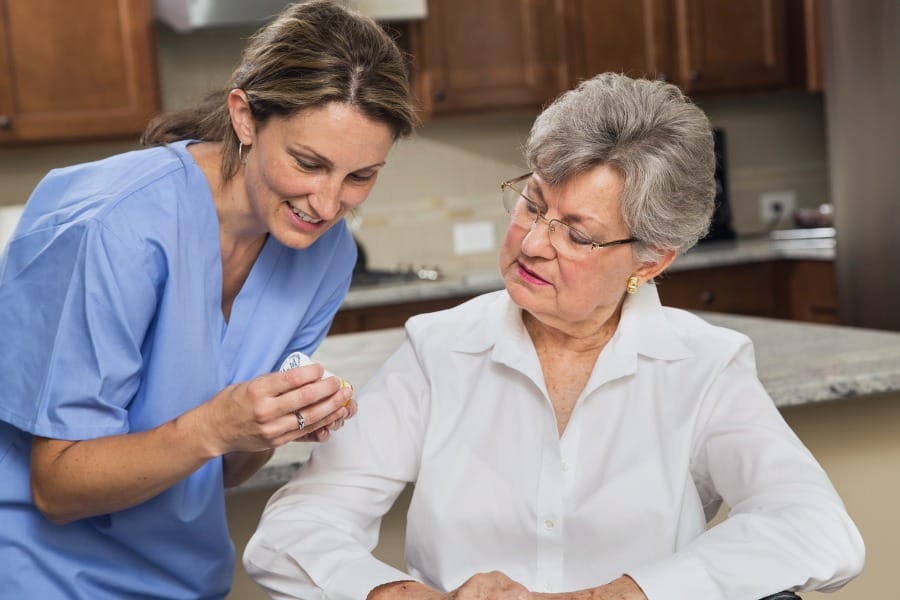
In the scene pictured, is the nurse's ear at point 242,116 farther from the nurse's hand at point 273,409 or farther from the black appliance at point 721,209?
the black appliance at point 721,209

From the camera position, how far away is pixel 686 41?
4508 millimetres

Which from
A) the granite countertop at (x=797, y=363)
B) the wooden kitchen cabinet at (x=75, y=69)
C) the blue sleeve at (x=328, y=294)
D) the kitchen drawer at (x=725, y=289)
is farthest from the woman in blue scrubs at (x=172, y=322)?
the kitchen drawer at (x=725, y=289)

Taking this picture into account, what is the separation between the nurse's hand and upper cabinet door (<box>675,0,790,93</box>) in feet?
11.3

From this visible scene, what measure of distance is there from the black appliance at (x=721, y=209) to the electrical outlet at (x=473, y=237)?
821 millimetres

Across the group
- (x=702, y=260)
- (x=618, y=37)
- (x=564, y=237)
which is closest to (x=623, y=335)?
(x=564, y=237)

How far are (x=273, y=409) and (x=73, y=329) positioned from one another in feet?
0.87

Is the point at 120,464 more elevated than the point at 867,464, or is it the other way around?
the point at 120,464

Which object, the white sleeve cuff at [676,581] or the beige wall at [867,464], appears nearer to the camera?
the white sleeve cuff at [676,581]

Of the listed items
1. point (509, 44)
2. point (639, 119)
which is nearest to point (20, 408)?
point (639, 119)

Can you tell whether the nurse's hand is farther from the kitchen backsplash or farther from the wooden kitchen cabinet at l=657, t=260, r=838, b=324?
the wooden kitchen cabinet at l=657, t=260, r=838, b=324

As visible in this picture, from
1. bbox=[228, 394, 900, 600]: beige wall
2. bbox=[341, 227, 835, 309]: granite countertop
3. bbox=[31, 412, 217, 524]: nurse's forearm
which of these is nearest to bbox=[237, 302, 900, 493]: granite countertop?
bbox=[228, 394, 900, 600]: beige wall

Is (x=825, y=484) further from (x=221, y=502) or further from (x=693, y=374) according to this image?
(x=221, y=502)

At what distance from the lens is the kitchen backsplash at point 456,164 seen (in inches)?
167

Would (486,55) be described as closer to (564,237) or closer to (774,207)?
(774,207)
